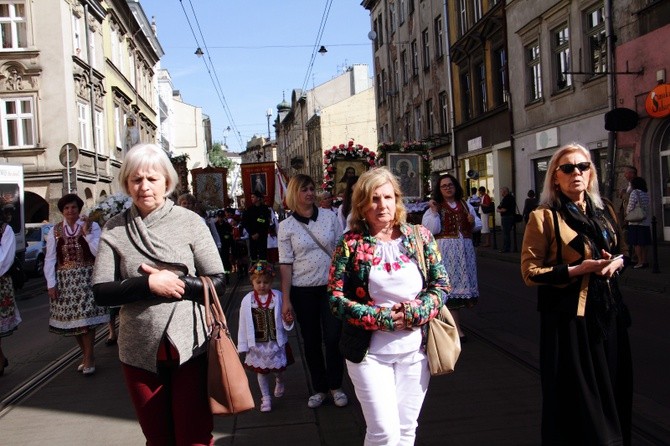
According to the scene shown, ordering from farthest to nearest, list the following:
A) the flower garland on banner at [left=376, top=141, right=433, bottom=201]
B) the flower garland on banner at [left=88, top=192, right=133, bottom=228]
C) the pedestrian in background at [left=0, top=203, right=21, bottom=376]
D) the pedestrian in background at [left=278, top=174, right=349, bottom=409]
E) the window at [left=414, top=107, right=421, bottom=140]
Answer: the window at [left=414, top=107, right=421, bottom=140] < the flower garland on banner at [left=376, top=141, right=433, bottom=201] < the flower garland on banner at [left=88, top=192, right=133, bottom=228] < the pedestrian in background at [left=0, top=203, right=21, bottom=376] < the pedestrian in background at [left=278, top=174, right=349, bottom=409]

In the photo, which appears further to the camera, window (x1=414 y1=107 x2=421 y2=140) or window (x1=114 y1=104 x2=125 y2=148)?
window (x1=414 y1=107 x2=421 y2=140)

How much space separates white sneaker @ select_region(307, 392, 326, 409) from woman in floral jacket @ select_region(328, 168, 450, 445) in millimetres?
2057

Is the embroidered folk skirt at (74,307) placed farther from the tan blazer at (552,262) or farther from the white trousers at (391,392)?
the tan blazer at (552,262)

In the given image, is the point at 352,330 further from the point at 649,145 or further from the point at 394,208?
the point at 649,145

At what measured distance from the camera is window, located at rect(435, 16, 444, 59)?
32.9 meters

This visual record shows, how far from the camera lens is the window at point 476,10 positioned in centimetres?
2788

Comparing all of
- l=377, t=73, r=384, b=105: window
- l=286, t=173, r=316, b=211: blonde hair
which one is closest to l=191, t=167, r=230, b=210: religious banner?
l=286, t=173, r=316, b=211: blonde hair

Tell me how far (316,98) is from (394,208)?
211 ft

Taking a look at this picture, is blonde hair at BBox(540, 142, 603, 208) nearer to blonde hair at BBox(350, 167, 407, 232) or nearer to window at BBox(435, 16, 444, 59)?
blonde hair at BBox(350, 167, 407, 232)

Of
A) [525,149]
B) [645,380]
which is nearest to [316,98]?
[525,149]

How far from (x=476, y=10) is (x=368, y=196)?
26.7 metres

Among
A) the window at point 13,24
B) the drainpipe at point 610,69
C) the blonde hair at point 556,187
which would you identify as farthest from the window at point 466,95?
the blonde hair at point 556,187

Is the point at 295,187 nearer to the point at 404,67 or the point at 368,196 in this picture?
the point at 368,196

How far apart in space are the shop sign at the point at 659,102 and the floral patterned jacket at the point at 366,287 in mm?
13757
